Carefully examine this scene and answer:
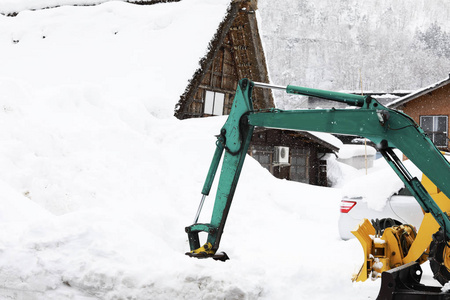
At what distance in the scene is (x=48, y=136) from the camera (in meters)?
9.19

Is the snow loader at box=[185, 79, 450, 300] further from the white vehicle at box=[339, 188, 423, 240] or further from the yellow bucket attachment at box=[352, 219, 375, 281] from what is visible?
the white vehicle at box=[339, 188, 423, 240]

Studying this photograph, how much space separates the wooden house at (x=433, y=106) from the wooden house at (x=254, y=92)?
4994 mm

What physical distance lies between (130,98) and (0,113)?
457 centimetres

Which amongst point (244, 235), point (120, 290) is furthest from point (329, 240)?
point (120, 290)

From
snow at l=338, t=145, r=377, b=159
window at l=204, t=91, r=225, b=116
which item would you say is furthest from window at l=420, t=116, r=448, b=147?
window at l=204, t=91, r=225, b=116

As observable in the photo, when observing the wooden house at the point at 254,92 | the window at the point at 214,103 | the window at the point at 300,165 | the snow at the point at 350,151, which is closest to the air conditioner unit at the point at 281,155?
the wooden house at the point at 254,92

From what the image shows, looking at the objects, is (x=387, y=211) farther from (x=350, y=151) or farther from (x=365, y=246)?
(x=350, y=151)

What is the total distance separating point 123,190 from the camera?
29.1 ft

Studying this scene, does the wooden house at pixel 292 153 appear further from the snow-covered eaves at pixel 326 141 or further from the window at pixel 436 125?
the window at pixel 436 125

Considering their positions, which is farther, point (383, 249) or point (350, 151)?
point (350, 151)

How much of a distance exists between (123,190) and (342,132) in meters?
5.58

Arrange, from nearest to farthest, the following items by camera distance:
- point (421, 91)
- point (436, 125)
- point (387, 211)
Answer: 1. point (387, 211)
2. point (421, 91)
3. point (436, 125)

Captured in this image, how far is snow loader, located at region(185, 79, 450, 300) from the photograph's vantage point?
4.06 m

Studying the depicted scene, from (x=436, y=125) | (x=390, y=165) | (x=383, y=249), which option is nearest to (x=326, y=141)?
(x=436, y=125)
